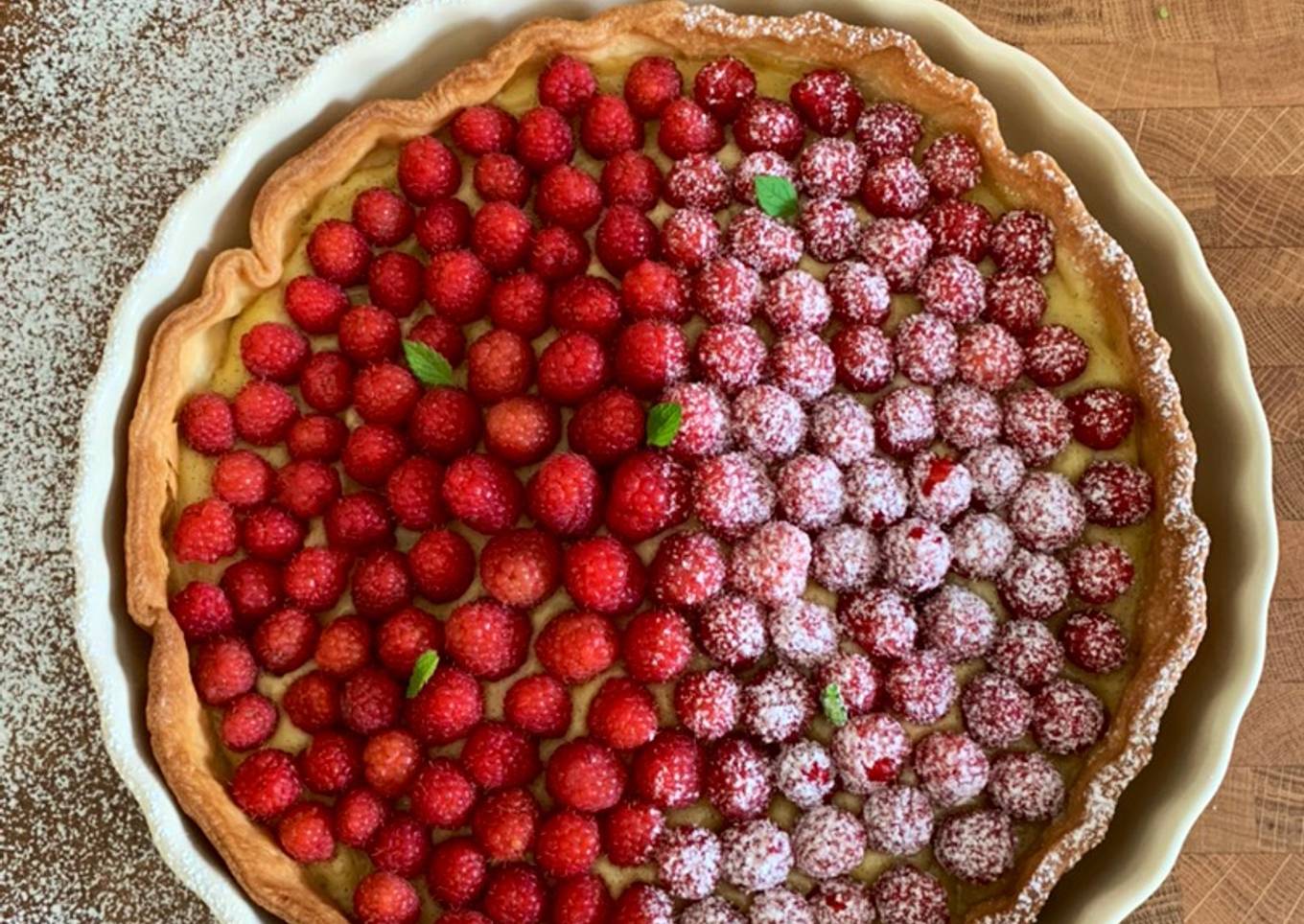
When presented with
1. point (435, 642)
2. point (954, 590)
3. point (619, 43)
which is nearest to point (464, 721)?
point (435, 642)

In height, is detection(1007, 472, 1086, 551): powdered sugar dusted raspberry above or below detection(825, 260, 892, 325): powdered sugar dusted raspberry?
below

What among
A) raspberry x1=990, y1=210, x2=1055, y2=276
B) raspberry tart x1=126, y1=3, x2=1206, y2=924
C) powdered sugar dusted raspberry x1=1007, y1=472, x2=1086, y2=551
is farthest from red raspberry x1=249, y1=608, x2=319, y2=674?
raspberry x1=990, y1=210, x2=1055, y2=276

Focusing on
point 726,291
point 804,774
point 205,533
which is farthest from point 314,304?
point 804,774

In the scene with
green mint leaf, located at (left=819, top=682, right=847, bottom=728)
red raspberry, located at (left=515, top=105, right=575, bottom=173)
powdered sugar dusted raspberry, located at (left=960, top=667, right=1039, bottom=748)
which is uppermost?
red raspberry, located at (left=515, top=105, right=575, bottom=173)

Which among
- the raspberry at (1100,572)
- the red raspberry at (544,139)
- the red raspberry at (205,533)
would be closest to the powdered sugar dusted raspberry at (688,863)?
the raspberry at (1100,572)

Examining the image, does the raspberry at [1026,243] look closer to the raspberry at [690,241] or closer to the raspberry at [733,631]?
the raspberry at [690,241]

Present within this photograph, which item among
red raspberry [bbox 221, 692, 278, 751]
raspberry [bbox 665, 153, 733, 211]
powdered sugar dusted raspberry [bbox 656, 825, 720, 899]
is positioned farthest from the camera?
raspberry [bbox 665, 153, 733, 211]

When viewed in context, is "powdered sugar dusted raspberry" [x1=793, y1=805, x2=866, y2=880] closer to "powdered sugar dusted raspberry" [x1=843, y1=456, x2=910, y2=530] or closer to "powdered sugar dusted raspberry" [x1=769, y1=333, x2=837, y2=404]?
"powdered sugar dusted raspberry" [x1=843, y1=456, x2=910, y2=530]

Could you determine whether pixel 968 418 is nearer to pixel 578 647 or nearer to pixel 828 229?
pixel 828 229
